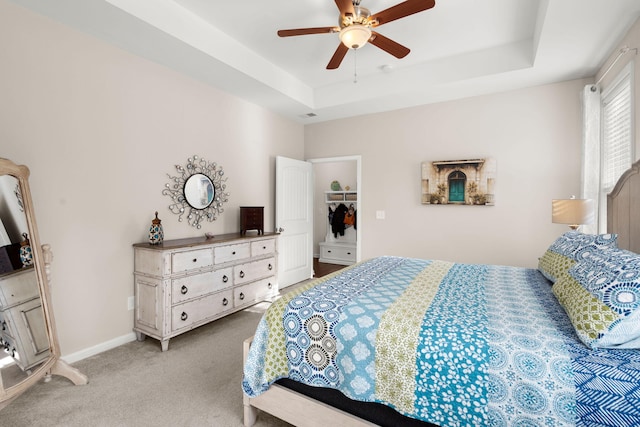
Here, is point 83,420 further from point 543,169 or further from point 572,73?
point 572,73

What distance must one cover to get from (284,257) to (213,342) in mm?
1822

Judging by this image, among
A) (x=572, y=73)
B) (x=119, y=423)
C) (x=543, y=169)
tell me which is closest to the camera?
(x=119, y=423)

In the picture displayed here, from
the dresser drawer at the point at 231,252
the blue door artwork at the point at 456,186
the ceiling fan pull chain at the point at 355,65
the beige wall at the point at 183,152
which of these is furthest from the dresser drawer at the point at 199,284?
the blue door artwork at the point at 456,186

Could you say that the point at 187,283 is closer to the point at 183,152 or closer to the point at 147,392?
the point at 147,392

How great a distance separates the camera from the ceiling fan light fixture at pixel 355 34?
2.10 metres

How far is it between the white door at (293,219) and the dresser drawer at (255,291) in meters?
0.59

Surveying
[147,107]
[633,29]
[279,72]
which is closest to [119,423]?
[147,107]

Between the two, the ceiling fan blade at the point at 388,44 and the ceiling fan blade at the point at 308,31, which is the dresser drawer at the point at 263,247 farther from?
the ceiling fan blade at the point at 388,44

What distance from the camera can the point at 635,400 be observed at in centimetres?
98

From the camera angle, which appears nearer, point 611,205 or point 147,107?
point 611,205

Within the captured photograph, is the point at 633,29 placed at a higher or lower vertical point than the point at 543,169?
higher

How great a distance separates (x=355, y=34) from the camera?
2.13m

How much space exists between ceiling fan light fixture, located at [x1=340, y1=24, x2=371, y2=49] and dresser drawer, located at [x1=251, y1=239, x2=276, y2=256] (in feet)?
7.30

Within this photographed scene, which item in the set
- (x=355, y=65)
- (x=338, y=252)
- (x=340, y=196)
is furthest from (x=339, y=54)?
(x=338, y=252)
